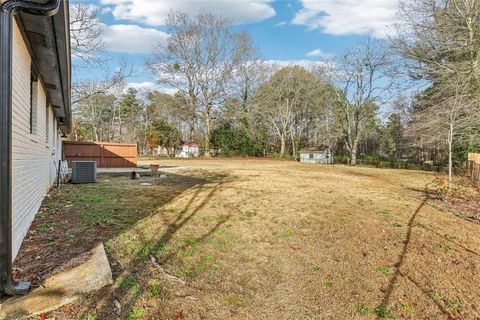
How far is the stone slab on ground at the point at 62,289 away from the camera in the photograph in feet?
8.18

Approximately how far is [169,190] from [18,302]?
6.35 m

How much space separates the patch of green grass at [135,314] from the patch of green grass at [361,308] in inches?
82.4

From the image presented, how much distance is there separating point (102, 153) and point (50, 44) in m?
13.9

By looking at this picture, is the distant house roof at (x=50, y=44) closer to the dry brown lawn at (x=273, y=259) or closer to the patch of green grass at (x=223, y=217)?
the dry brown lawn at (x=273, y=259)

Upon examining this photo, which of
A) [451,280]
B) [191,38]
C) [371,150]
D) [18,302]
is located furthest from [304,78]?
[18,302]

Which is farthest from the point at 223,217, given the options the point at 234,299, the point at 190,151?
the point at 190,151

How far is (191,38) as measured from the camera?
31.2m

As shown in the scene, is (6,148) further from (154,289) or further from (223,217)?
(223,217)

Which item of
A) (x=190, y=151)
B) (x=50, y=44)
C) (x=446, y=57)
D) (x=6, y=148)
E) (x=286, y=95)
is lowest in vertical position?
(x=190, y=151)

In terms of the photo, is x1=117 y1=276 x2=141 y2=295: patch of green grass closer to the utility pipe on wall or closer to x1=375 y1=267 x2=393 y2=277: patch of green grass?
the utility pipe on wall

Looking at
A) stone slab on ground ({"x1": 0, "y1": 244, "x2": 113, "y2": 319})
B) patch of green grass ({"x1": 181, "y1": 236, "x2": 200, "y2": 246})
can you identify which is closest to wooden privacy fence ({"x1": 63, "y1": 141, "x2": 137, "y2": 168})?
patch of green grass ({"x1": 181, "y1": 236, "x2": 200, "y2": 246})

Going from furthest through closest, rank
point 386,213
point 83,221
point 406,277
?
point 386,213 < point 83,221 < point 406,277

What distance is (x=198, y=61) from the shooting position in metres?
31.5

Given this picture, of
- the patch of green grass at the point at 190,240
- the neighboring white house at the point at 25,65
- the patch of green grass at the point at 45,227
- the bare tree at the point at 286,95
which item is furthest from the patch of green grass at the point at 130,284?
the bare tree at the point at 286,95
